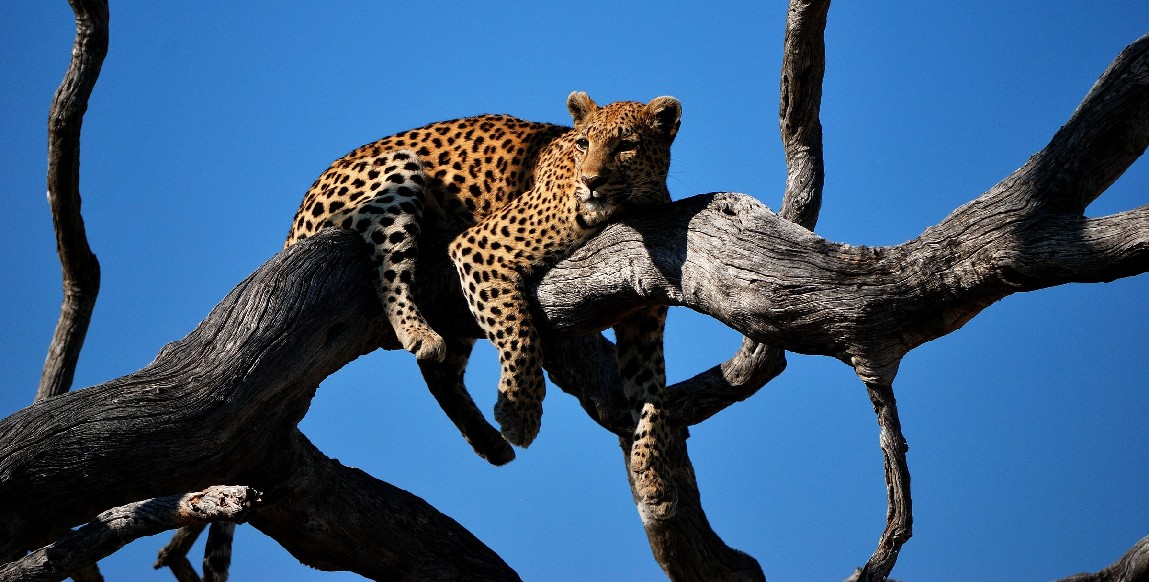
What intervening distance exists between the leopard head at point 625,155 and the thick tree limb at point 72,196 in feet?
15.8

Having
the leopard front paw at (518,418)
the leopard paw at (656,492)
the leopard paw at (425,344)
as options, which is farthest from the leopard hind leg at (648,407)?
the leopard paw at (425,344)

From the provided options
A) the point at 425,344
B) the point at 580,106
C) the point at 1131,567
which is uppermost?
the point at 580,106

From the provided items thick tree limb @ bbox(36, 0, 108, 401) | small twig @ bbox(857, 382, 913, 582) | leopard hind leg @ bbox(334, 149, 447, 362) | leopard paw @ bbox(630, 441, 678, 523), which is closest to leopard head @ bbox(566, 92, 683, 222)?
leopard hind leg @ bbox(334, 149, 447, 362)

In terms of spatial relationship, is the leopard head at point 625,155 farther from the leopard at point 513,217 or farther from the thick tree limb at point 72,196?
the thick tree limb at point 72,196

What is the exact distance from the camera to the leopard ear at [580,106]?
6.88 m

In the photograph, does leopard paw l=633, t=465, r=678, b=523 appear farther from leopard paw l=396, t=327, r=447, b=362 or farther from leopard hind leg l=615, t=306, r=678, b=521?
leopard paw l=396, t=327, r=447, b=362

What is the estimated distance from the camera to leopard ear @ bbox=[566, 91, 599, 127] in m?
6.88

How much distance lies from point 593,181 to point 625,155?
0.29 metres

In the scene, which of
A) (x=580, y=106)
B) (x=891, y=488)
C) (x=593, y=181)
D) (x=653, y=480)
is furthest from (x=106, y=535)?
(x=891, y=488)

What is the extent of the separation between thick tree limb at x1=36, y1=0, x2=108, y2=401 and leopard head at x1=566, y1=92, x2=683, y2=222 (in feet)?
15.8

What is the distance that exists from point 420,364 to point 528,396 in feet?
2.74

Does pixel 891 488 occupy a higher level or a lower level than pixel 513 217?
lower

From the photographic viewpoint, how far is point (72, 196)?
32.0 feet

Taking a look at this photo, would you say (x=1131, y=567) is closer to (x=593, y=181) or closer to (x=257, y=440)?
(x=593, y=181)
